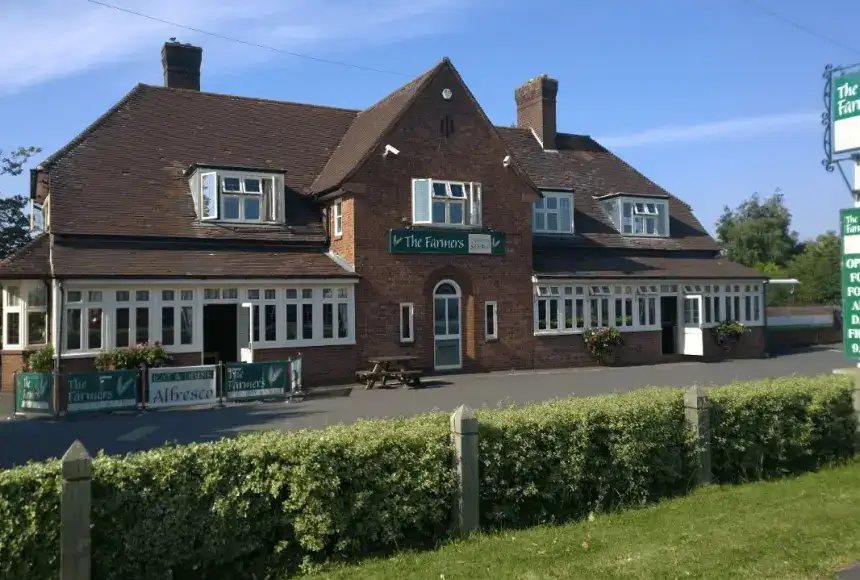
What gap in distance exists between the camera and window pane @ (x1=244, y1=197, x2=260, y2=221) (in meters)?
22.1

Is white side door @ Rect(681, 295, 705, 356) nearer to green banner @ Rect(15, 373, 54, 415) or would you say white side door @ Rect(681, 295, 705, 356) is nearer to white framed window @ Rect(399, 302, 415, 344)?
white framed window @ Rect(399, 302, 415, 344)

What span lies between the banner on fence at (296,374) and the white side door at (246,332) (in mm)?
1990

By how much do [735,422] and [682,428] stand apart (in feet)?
3.02

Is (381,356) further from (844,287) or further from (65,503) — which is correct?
(65,503)

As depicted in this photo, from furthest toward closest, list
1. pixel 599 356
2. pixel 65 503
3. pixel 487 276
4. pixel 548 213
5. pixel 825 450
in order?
1. pixel 548 213
2. pixel 599 356
3. pixel 487 276
4. pixel 825 450
5. pixel 65 503

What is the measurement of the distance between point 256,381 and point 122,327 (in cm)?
399

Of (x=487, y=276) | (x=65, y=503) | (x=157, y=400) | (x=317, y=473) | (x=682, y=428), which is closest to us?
(x=65, y=503)

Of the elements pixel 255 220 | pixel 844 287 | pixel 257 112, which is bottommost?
pixel 844 287

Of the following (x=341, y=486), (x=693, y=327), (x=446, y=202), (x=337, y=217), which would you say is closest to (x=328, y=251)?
(x=337, y=217)

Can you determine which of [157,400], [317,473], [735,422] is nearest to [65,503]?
[317,473]

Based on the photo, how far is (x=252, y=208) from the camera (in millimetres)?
22203

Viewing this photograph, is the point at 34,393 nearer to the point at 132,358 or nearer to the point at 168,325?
the point at 132,358

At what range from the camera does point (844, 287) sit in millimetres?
→ 10688

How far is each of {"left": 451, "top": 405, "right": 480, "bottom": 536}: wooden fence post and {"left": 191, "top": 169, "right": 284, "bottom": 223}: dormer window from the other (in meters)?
15.8
